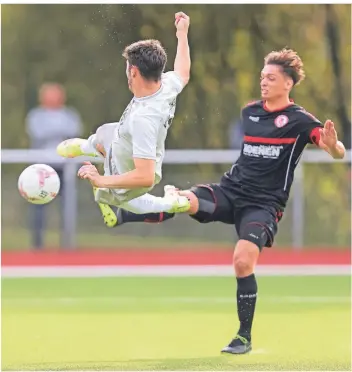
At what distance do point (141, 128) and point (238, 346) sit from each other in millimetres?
1757

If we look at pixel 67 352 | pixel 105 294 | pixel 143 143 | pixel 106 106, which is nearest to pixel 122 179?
pixel 143 143

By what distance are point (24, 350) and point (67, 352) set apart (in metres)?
0.32

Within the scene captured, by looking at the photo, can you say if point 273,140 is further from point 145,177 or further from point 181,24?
point 145,177

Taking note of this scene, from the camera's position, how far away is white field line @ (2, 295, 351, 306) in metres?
11.4

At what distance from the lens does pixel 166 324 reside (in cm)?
990

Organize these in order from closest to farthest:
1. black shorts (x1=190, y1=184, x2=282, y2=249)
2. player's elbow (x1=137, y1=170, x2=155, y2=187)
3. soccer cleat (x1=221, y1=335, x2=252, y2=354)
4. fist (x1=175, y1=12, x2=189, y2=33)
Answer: player's elbow (x1=137, y1=170, x2=155, y2=187) → fist (x1=175, y1=12, x2=189, y2=33) → soccer cleat (x1=221, y1=335, x2=252, y2=354) → black shorts (x1=190, y1=184, x2=282, y2=249)

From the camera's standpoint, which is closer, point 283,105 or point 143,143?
point 143,143

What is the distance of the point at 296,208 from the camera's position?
54.3ft

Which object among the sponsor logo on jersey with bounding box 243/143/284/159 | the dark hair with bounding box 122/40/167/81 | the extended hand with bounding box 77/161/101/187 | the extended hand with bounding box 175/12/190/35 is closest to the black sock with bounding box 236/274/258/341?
the sponsor logo on jersey with bounding box 243/143/284/159

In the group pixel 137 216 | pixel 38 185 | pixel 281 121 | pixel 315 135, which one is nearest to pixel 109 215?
pixel 137 216

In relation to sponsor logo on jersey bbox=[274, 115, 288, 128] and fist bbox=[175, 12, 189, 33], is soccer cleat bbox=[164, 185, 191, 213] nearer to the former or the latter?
sponsor logo on jersey bbox=[274, 115, 288, 128]

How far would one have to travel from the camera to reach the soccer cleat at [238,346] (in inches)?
329

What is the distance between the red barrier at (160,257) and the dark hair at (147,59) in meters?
7.42

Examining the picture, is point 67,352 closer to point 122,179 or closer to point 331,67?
point 122,179
